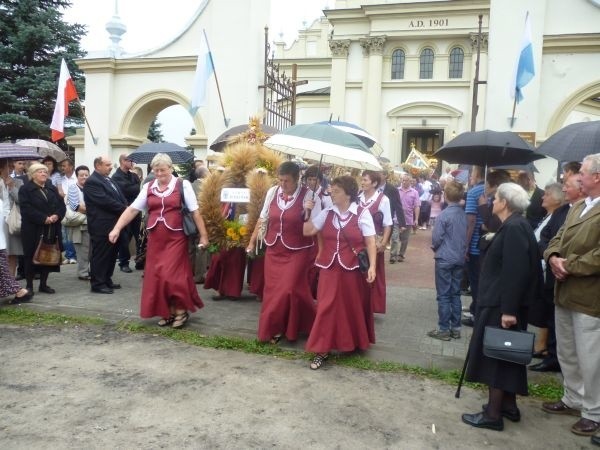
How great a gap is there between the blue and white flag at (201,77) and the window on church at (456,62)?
1891 cm

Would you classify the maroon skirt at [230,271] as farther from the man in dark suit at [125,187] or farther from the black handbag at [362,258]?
the black handbag at [362,258]

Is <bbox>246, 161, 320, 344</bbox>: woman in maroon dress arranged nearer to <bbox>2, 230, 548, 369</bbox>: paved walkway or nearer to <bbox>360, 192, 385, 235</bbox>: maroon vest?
<bbox>2, 230, 548, 369</bbox>: paved walkway

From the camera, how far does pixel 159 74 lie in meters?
12.5

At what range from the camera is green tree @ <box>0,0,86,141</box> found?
1819 centimetres

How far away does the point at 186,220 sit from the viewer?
5621 millimetres

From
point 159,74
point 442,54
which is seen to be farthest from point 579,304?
point 442,54

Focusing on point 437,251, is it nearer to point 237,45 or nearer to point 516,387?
point 516,387

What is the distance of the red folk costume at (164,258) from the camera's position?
560cm

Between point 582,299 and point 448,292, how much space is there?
1.91 meters

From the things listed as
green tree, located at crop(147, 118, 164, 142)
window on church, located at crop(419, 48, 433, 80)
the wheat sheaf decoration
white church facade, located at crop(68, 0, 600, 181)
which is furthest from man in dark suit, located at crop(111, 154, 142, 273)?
window on church, located at crop(419, 48, 433, 80)

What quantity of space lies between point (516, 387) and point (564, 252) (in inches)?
41.0

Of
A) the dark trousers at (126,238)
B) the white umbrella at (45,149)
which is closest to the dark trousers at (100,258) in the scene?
the dark trousers at (126,238)

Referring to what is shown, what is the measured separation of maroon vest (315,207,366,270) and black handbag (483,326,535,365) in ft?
4.93

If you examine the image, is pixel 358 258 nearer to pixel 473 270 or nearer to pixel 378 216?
pixel 378 216
